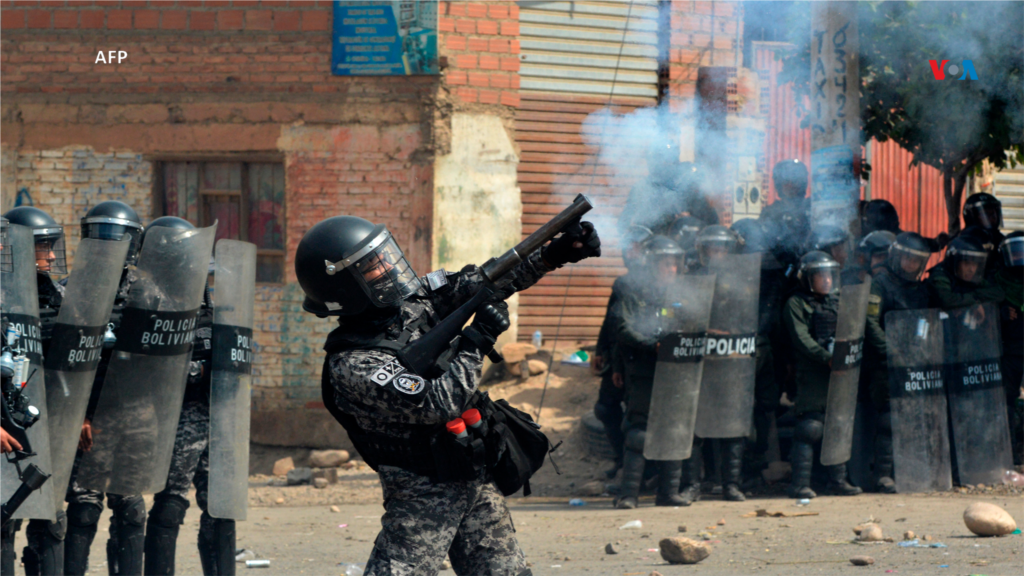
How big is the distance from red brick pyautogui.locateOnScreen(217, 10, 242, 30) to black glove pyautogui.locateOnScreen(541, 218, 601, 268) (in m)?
6.27

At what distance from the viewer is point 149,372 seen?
438 cm

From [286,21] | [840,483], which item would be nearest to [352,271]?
[840,483]

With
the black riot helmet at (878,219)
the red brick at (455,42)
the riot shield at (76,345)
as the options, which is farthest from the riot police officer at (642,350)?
the riot shield at (76,345)

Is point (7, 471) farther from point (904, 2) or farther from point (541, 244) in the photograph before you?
point (904, 2)

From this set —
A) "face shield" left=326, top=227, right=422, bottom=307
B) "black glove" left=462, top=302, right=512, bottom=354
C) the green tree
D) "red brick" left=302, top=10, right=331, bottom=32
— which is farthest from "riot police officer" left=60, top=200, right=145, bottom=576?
the green tree

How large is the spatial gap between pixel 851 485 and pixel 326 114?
5.17m

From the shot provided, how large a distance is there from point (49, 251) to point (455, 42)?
4653mm

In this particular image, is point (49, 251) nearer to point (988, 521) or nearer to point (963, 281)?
point (988, 521)

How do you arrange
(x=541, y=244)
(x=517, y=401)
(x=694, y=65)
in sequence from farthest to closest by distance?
(x=694, y=65), (x=517, y=401), (x=541, y=244)

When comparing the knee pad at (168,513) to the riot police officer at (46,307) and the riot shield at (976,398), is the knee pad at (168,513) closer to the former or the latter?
the riot police officer at (46,307)

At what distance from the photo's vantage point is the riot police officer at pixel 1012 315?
6590mm

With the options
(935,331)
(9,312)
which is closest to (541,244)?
(9,312)

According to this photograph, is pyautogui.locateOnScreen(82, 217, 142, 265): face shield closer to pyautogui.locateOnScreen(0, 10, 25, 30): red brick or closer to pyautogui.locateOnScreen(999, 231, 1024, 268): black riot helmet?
pyautogui.locateOnScreen(0, 10, 25, 30): red brick

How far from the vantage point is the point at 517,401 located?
8.23 meters
